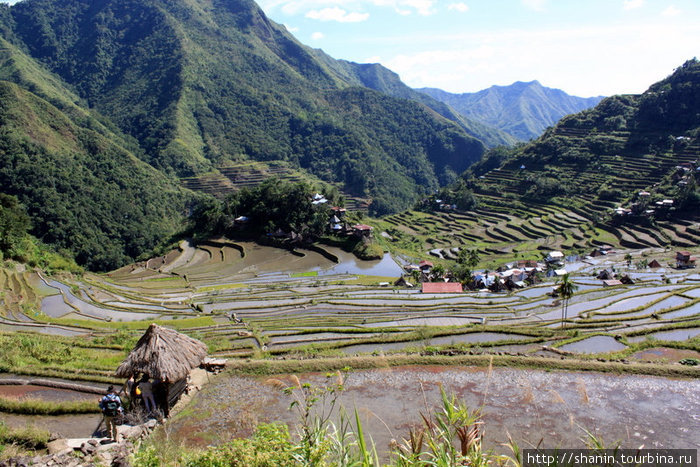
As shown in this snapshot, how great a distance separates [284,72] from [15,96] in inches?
4532

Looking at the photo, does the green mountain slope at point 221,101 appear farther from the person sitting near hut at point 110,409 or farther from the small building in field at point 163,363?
the person sitting near hut at point 110,409

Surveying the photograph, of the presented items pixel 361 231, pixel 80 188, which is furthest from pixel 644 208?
pixel 80 188

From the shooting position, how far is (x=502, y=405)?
1202 centimetres

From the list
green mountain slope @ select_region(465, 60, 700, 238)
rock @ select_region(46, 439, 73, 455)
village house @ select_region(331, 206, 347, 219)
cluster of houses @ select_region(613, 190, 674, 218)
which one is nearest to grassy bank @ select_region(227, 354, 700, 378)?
rock @ select_region(46, 439, 73, 455)

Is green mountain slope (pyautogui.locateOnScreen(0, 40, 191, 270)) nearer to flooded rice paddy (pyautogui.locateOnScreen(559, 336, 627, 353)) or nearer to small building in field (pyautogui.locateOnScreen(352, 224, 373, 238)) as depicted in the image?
small building in field (pyautogui.locateOnScreen(352, 224, 373, 238))

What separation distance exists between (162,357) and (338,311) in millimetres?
17467

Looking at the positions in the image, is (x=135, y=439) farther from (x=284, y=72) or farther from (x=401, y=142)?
(x=284, y=72)

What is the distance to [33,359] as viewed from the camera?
15.5 metres

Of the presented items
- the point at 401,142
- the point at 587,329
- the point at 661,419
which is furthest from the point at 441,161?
the point at 661,419

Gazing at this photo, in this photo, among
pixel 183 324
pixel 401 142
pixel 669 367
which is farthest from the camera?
pixel 401 142

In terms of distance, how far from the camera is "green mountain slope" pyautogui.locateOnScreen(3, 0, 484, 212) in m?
120

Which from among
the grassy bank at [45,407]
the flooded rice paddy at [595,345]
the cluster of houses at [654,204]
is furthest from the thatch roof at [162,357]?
the cluster of houses at [654,204]

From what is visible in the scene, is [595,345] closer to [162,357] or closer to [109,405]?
[162,357]

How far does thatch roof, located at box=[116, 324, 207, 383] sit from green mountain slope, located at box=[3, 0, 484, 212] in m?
94.7
